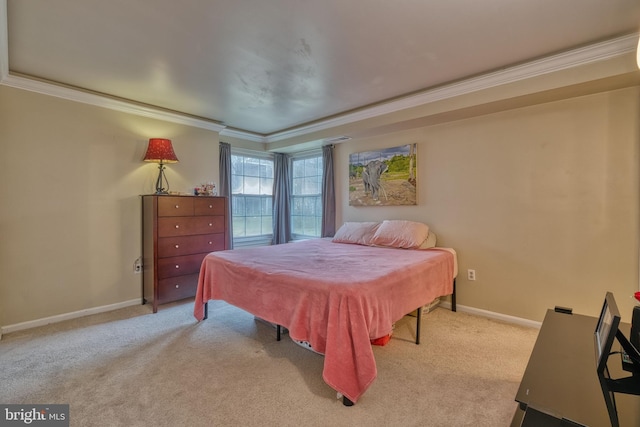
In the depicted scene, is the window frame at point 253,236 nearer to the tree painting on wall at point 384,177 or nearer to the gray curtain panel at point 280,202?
the gray curtain panel at point 280,202

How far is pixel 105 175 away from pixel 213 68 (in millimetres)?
1801

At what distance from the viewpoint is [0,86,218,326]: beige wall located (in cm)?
263

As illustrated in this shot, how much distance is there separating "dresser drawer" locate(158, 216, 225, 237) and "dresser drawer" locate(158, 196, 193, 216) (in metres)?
0.06

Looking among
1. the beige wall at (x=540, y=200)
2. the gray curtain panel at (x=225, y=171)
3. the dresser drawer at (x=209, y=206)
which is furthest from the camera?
the gray curtain panel at (x=225, y=171)

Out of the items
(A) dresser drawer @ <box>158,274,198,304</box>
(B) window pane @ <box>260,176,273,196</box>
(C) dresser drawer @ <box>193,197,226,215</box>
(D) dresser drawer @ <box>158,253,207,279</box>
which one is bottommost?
(A) dresser drawer @ <box>158,274,198,304</box>

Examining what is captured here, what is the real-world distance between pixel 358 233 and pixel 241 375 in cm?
212

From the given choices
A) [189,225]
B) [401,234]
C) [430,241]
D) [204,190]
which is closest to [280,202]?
[204,190]

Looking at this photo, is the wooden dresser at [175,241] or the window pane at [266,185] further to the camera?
the window pane at [266,185]

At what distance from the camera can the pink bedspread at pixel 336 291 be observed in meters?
1.63

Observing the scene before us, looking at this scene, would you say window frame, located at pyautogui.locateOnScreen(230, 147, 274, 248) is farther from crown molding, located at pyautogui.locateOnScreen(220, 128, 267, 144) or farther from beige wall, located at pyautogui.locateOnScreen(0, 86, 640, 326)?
beige wall, located at pyautogui.locateOnScreen(0, 86, 640, 326)

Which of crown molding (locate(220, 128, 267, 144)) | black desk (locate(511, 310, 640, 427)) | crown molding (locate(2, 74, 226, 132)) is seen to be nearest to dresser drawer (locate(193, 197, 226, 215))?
crown molding (locate(2, 74, 226, 132))

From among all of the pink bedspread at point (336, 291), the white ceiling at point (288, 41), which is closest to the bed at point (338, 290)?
the pink bedspread at point (336, 291)

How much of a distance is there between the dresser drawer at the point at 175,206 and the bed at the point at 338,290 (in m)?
0.86

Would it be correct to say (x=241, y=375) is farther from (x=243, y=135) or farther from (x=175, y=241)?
(x=243, y=135)
